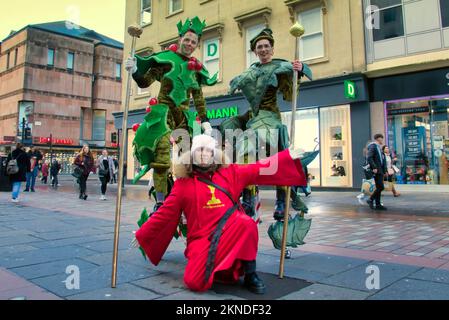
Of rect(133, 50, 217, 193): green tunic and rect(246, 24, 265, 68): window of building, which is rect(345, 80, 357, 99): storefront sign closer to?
rect(246, 24, 265, 68): window of building

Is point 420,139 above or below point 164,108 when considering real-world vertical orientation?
above

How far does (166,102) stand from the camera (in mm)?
4234

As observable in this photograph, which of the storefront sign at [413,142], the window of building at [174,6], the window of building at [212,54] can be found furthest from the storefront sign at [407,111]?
the window of building at [174,6]

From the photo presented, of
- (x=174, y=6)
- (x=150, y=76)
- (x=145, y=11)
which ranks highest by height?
(x=145, y=11)

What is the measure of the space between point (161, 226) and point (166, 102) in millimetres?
1578

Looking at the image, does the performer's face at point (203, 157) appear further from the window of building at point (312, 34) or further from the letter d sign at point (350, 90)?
the window of building at point (312, 34)

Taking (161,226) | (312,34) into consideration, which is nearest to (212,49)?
(312,34)

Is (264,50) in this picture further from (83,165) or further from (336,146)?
(336,146)

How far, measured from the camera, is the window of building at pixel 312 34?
1544cm

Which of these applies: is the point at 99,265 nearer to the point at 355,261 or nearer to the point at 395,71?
the point at 355,261

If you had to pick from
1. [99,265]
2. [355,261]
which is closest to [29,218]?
[99,265]

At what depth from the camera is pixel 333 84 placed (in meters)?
14.8

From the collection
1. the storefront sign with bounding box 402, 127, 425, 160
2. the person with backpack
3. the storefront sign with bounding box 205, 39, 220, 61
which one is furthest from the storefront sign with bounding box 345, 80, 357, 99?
the person with backpack

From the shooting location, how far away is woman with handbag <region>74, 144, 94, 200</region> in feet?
40.5
